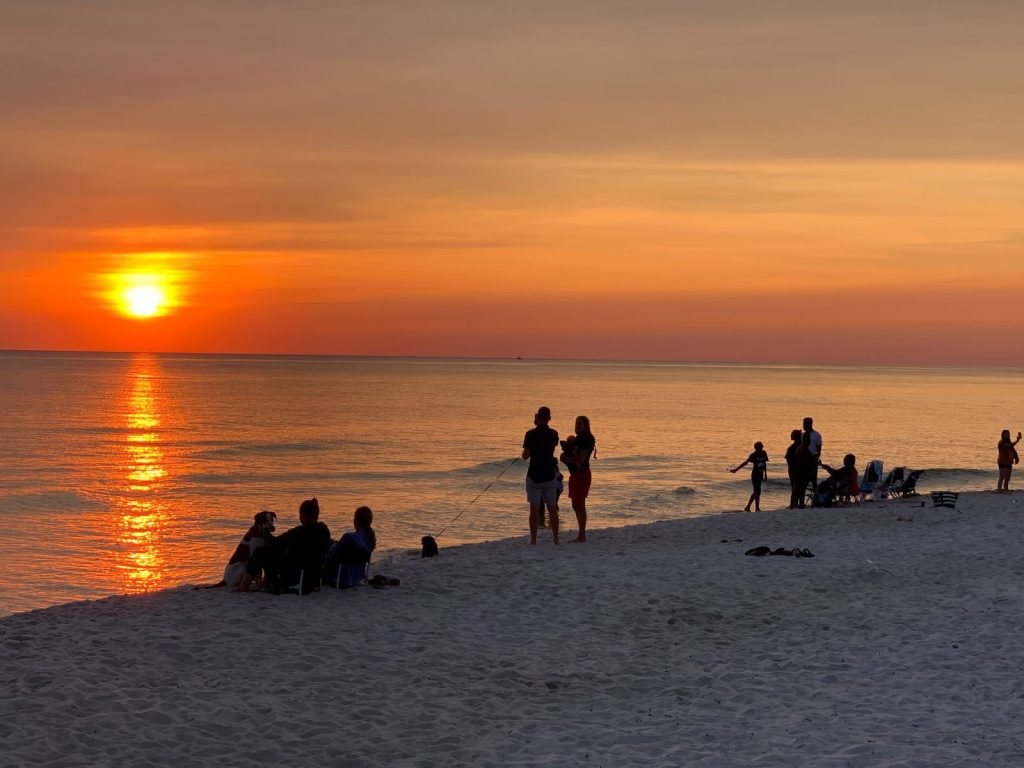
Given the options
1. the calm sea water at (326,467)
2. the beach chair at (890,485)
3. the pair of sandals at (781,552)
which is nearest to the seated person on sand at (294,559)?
the calm sea water at (326,467)

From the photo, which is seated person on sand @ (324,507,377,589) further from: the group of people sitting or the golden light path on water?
the golden light path on water

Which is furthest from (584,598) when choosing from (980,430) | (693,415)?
(693,415)

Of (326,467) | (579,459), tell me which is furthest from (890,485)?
(326,467)

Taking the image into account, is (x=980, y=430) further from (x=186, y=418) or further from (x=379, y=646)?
(x=379, y=646)

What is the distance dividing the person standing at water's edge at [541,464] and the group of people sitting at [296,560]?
3339 mm

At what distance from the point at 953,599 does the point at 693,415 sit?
7484 centimetres

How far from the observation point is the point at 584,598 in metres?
11.8

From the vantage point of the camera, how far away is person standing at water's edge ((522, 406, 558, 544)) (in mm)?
14578

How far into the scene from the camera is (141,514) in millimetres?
27234

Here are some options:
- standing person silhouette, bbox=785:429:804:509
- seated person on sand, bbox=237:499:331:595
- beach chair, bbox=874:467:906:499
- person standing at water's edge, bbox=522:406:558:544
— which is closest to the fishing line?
person standing at water's edge, bbox=522:406:558:544

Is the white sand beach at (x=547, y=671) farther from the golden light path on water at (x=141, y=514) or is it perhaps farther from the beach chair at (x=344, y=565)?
the golden light path on water at (x=141, y=514)

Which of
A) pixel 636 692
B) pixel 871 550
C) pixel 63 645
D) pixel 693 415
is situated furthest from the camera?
pixel 693 415

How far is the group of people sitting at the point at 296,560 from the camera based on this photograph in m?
11.6

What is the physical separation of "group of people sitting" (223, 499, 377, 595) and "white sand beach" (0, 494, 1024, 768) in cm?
26
